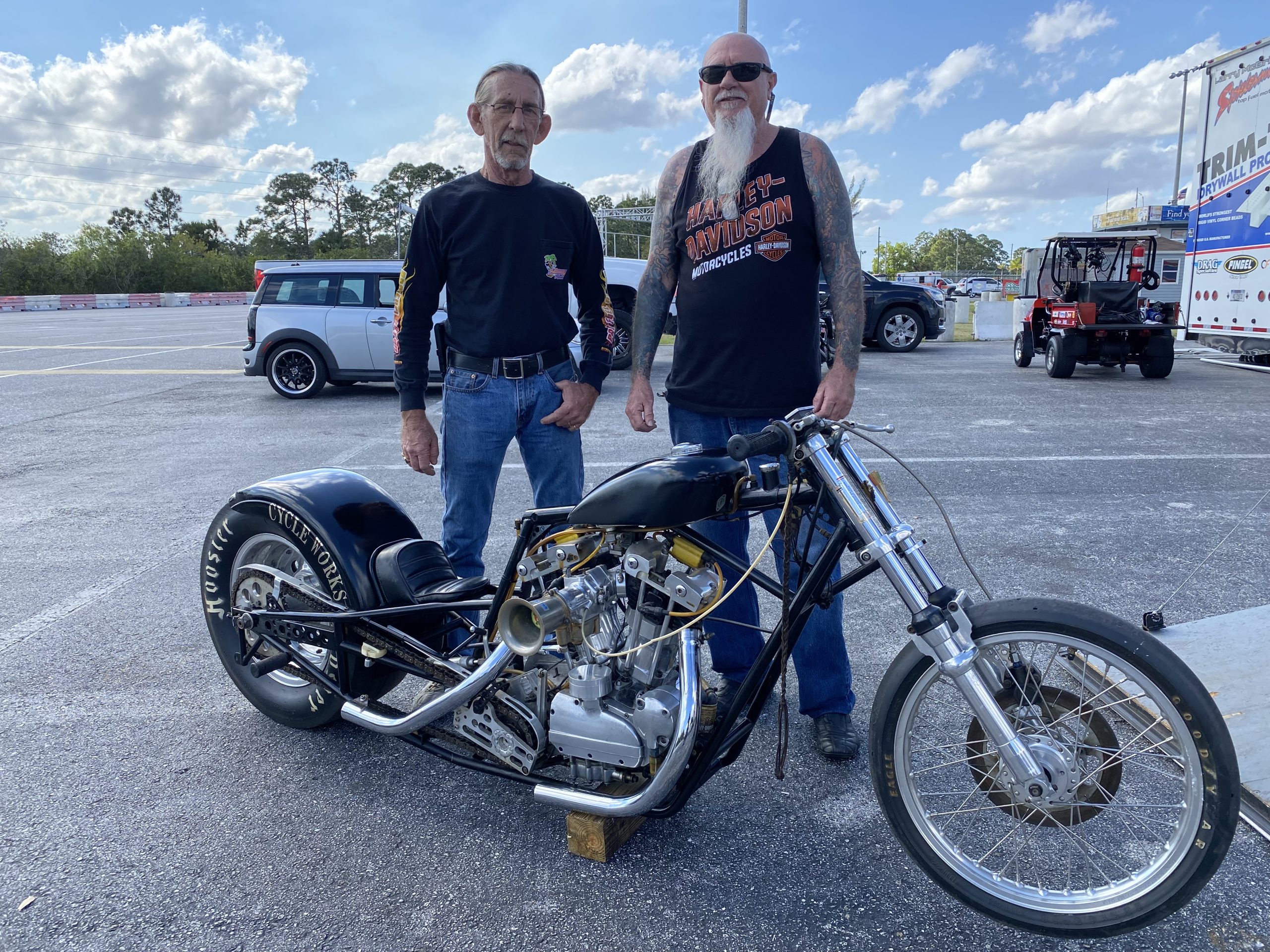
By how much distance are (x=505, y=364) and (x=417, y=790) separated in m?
1.42

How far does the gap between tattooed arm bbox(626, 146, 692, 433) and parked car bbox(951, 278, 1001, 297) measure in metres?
35.6

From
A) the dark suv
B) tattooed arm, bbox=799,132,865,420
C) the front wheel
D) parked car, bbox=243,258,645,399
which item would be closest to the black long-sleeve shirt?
tattooed arm, bbox=799,132,865,420

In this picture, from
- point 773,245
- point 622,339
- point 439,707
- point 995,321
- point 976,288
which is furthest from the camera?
point 976,288

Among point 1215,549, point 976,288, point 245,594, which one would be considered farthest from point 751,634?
point 976,288

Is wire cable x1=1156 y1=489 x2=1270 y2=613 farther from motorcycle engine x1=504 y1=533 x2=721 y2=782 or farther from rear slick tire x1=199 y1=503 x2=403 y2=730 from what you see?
rear slick tire x1=199 y1=503 x2=403 y2=730

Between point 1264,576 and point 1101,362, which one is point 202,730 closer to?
point 1264,576

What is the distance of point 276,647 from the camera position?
9.79 feet

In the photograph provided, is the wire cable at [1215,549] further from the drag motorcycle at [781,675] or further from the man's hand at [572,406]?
the man's hand at [572,406]

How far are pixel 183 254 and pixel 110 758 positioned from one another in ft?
250

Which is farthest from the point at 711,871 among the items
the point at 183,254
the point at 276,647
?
the point at 183,254

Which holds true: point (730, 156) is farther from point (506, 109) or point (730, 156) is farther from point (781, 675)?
point (781, 675)

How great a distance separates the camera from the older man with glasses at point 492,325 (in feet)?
10.3

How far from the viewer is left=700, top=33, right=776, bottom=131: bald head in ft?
9.30

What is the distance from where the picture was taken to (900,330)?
1594cm
